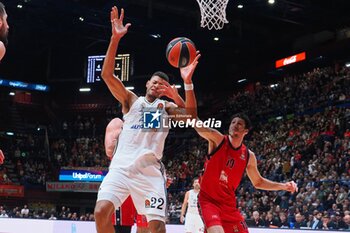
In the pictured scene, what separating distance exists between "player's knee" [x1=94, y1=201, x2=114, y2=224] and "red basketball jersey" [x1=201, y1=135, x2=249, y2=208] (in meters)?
1.14

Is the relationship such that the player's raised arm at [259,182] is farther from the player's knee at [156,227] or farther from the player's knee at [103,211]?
the player's knee at [103,211]

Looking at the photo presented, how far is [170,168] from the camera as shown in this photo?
75.0 feet

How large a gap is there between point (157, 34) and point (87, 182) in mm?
8670

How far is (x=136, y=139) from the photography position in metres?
4.41

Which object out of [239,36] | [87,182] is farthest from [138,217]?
[87,182]

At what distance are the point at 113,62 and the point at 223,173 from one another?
1.53 m

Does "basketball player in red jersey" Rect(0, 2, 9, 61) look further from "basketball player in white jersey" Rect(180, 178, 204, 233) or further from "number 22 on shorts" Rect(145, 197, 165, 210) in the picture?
"basketball player in white jersey" Rect(180, 178, 204, 233)

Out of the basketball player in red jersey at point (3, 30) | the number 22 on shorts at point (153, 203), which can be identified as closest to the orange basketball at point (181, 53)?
the number 22 on shorts at point (153, 203)

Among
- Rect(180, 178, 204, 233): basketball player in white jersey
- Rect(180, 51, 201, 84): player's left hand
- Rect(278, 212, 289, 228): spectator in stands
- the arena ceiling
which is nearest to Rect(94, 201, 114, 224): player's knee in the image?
Rect(180, 51, 201, 84): player's left hand

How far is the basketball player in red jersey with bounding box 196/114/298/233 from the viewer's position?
15.7 ft

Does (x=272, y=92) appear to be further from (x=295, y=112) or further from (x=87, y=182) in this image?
(x=87, y=182)

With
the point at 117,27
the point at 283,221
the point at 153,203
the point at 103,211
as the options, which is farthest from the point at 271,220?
the point at 117,27

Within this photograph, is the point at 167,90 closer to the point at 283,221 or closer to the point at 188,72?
the point at 188,72

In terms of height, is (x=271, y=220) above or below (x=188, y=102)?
below
